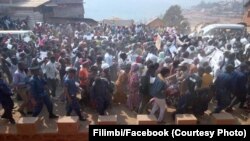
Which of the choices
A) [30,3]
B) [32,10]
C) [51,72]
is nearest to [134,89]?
[51,72]

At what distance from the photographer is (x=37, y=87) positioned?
29.3ft

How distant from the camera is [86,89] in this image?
10008 millimetres

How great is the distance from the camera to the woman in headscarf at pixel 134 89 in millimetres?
9625

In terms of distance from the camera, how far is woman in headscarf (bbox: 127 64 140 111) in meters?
9.62

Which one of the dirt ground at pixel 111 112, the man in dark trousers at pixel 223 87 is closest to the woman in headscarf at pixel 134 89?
the dirt ground at pixel 111 112

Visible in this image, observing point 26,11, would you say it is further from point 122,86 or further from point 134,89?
point 134,89

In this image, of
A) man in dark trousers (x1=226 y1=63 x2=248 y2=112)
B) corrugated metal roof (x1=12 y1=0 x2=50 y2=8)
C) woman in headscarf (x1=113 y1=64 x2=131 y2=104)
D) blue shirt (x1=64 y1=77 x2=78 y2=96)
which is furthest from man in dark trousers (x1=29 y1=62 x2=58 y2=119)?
corrugated metal roof (x1=12 y1=0 x2=50 y2=8)

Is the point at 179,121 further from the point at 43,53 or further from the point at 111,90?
the point at 43,53

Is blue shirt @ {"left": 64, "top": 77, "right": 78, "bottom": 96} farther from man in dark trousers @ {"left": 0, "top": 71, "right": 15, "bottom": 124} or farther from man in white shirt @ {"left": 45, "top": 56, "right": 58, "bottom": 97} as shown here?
man in white shirt @ {"left": 45, "top": 56, "right": 58, "bottom": 97}

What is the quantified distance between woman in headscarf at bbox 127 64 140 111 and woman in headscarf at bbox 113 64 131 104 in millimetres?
272

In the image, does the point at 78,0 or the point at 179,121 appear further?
the point at 78,0

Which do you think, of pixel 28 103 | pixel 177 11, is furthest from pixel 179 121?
pixel 177 11

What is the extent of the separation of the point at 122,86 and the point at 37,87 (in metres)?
2.55

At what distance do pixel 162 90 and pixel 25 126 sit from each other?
3.36 m
